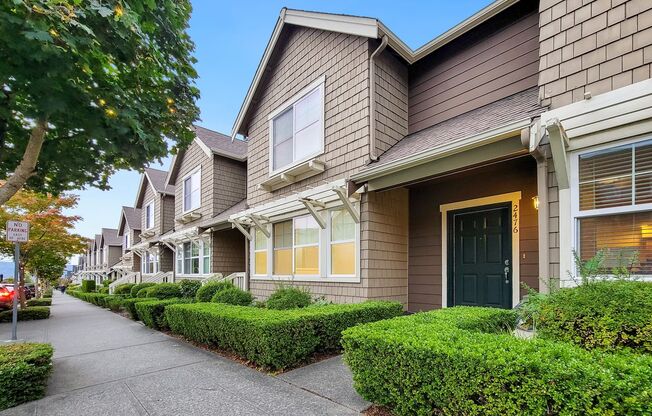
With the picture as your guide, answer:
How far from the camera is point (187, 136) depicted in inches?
253

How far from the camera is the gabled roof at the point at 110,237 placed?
35812 millimetres

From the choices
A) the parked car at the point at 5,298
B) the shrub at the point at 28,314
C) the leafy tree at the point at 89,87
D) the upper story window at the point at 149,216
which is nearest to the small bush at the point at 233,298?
the leafy tree at the point at 89,87

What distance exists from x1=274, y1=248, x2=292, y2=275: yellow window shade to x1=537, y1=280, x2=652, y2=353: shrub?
255 inches

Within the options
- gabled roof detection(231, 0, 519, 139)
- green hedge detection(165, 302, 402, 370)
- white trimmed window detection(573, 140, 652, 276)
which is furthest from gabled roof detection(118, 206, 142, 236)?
white trimmed window detection(573, 140, 652, 276)

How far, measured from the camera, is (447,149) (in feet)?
17.4

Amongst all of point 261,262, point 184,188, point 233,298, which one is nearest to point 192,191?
point 184,188

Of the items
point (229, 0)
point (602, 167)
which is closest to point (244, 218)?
point (602, 167)

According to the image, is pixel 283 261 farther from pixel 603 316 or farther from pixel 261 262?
pixel 603 316

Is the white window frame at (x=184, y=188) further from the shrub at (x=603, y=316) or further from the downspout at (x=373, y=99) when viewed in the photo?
the shrub at (x=603, y=316)

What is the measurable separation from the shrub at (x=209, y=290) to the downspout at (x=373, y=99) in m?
6.10

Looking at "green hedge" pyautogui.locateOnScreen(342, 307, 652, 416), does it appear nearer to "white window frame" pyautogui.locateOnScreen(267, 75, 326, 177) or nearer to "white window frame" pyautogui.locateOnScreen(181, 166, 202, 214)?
"white window frame" pyautogui.locateOnScreen(267, 75, 326, 177)

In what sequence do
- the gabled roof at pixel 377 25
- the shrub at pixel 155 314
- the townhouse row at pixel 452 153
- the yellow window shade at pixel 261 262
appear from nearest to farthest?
1. the townhouse row at pixel 452 153
2. the gabled roof at pixel 377 25
3. the shrub at pixel 155 314
4. the yellow window shade at pixel 261 262

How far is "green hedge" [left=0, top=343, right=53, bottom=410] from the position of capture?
395 centimetres

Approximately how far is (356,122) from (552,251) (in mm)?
4383
